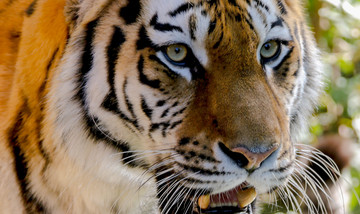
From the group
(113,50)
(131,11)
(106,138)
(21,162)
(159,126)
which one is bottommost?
(21,162)

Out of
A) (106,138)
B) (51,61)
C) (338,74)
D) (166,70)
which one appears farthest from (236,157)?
(338,74)

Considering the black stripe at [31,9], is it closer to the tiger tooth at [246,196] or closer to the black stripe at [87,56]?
the black stripe at [87,56]

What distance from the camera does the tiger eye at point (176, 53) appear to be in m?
1.39

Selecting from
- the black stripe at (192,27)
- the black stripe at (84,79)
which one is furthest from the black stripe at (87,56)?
the black stripe at (192,27)

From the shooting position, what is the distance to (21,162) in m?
1.51

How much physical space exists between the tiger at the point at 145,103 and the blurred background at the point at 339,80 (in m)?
1.03

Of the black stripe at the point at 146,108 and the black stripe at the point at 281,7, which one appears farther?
the black stripe at the point at 281,7

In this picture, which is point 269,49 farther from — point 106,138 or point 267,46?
point 106,138

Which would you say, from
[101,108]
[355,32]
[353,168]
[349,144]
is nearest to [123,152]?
[101,108]

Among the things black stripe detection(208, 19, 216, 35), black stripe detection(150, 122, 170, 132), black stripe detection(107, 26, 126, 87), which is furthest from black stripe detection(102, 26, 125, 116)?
black stripe detection(208, 19, 216, 35)

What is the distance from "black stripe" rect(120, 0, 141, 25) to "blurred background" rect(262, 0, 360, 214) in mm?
1250

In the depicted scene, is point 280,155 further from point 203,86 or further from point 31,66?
point 31,66

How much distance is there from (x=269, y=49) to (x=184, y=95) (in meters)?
0.27

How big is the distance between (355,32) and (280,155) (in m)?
2.02
